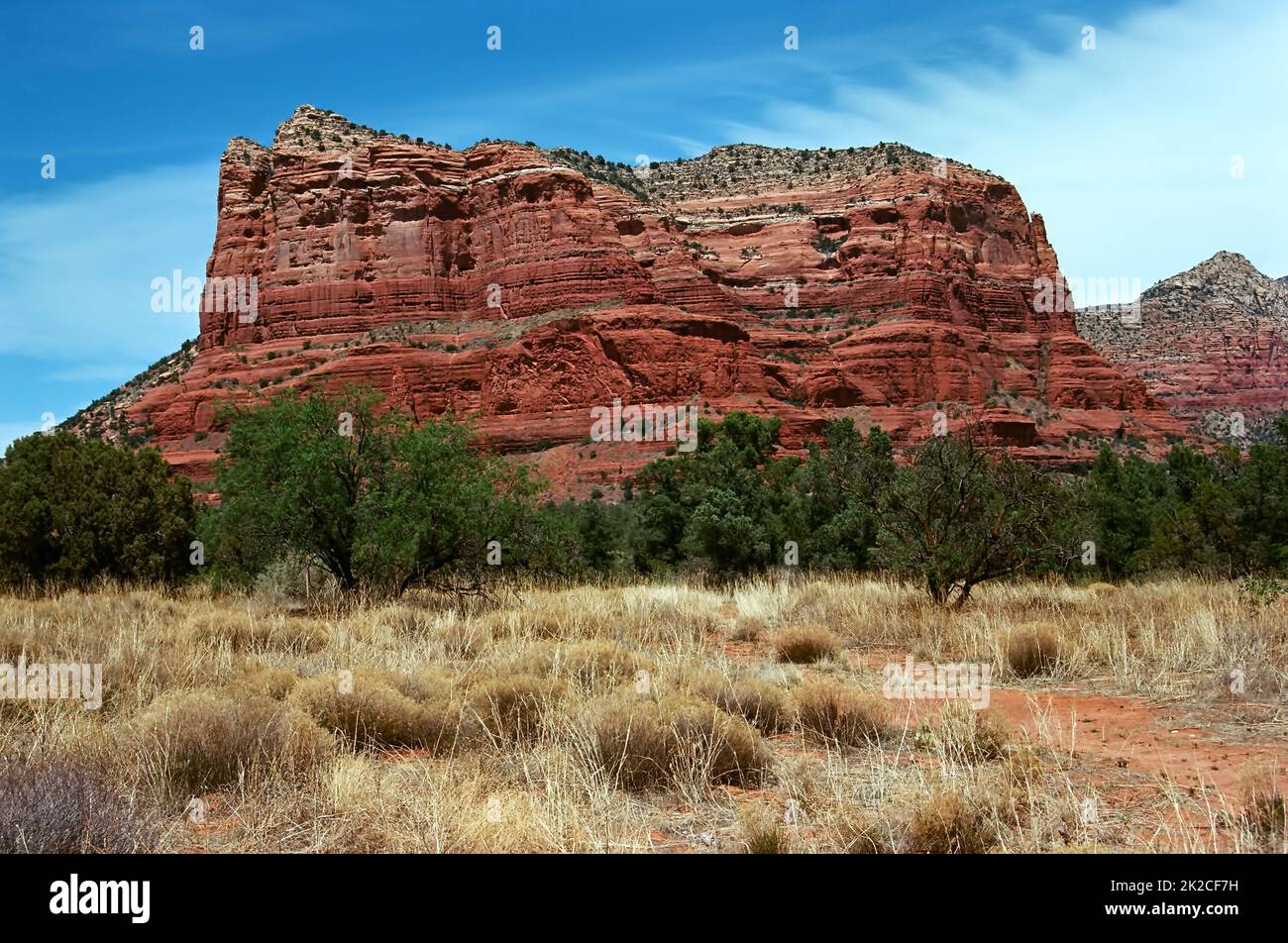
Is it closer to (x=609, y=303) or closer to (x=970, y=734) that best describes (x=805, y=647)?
(x=970, y=734)

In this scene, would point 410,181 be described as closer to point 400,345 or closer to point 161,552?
point 400,345

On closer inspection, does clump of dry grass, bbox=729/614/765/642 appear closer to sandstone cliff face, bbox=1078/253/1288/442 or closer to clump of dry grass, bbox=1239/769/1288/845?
clump of dry grass, bbox=1239/769/1288/845

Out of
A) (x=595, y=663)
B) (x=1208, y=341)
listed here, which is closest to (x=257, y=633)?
(x=595, y=663)

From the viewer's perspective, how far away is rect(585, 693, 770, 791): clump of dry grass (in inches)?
232

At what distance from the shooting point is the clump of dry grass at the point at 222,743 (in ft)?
18.5

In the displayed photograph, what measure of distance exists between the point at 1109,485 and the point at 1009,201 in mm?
82287

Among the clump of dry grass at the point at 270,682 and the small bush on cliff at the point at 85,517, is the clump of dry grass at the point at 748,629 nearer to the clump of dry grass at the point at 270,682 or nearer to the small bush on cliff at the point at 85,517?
the clump of dry grass at the point at 270,682

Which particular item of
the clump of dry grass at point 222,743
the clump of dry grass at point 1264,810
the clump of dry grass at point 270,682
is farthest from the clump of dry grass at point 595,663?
the clump of dry grass at point 1264,810

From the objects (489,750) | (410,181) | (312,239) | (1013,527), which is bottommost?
(489,750)

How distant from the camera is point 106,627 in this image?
1062 cm

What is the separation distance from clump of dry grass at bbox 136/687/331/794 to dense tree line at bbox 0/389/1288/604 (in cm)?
869

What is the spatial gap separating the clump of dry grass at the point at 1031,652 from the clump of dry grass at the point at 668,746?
4746 millimetres

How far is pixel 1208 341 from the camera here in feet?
472
